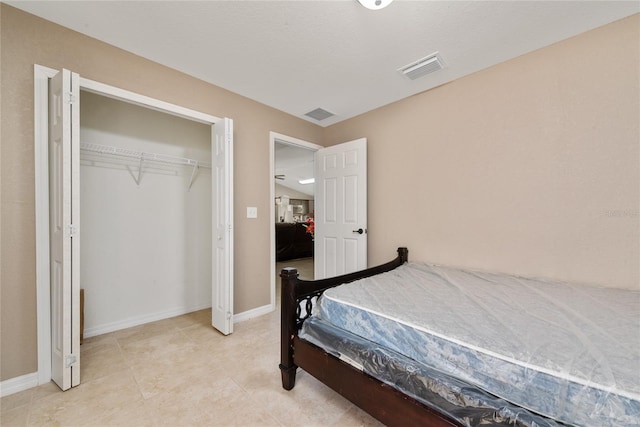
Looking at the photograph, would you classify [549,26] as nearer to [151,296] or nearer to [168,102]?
[168,102]

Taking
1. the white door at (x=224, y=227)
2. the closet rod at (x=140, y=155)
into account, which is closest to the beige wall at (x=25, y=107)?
the white door at (x=224, y=227)

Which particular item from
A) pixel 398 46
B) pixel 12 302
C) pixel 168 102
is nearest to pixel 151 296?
pixel 12 302

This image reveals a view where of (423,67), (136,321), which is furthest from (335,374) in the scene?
(423,67)

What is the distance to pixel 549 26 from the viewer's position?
178cm

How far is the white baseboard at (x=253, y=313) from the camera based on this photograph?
107 inches

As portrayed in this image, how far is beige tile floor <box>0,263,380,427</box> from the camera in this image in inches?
55.1

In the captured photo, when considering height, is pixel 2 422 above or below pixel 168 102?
below

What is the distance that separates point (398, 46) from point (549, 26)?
1.03 meters

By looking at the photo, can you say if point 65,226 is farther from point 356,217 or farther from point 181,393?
point 356,217

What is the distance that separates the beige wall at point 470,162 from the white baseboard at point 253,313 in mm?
77

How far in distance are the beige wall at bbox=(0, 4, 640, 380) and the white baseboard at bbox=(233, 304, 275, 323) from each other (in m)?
0.08

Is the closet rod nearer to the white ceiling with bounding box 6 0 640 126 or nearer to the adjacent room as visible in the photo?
the adjacent room

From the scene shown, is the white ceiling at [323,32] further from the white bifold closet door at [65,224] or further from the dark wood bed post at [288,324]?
the dark wood bed post at [288,324]

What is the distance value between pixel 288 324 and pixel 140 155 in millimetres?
2337
